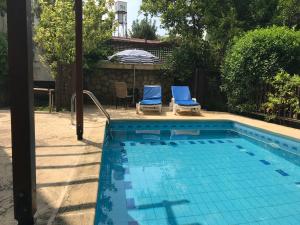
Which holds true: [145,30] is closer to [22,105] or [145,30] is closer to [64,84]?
[64,84]

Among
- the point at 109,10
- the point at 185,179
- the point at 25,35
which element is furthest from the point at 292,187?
the point at 109,10

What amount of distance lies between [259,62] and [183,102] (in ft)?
9.18

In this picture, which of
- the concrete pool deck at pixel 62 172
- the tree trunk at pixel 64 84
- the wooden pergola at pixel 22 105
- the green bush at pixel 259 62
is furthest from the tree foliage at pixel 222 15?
the wooden pergola at pixel 22 105

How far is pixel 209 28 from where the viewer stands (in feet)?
45.1

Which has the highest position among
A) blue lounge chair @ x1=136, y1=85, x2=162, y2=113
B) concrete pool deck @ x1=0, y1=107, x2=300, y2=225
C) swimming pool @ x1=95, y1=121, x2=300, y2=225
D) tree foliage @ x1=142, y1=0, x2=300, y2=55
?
tree foliage @ x1=142, y1=0, x2=300, y2=55

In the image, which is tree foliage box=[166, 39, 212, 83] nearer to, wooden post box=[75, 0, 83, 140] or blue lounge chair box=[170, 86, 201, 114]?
blue lounge chair box=[170, 86, 201, 114]

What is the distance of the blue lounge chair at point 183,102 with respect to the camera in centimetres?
1091

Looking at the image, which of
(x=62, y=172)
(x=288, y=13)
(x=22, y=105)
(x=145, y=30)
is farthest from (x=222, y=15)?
(x=145, y=30)

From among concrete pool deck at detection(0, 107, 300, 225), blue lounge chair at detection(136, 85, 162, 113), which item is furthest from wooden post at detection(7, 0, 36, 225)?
blue lounge chair at detection(136, 85, 162, 113)

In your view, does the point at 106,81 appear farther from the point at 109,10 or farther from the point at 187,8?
the point at 187,8

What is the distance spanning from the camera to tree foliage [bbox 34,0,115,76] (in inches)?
Result: 433

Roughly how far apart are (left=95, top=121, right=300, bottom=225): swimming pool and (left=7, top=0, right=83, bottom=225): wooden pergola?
5.05 ft

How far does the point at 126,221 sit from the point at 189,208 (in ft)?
2.89

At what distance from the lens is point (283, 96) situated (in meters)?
9.31
